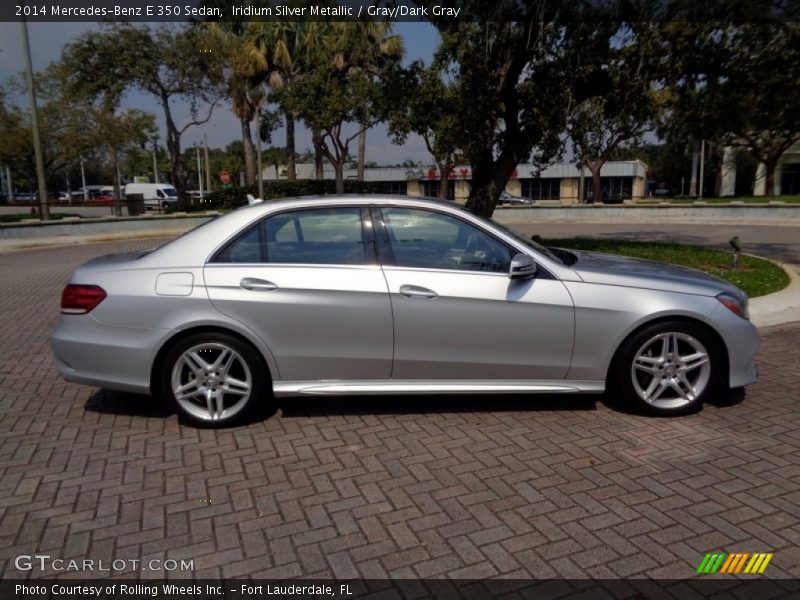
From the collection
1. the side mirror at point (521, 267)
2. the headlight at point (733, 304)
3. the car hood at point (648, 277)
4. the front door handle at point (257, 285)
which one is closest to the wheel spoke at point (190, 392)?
the front door handle at point (257, 285)

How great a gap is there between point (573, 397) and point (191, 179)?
352 feet

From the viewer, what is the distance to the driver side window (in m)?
4.57

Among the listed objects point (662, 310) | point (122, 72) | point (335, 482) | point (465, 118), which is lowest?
point (335, 482)

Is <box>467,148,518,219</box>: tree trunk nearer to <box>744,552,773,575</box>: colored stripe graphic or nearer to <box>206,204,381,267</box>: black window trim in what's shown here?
<box>206,204,381,267</box>: black window trim

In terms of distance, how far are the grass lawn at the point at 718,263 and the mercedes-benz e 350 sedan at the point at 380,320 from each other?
4.80 meters

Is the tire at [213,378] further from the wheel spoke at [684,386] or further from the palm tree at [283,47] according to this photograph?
the palm tree at [283,47]

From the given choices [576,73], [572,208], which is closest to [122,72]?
[572,208]

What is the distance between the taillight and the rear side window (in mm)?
841

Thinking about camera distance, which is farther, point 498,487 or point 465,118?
point 465,118

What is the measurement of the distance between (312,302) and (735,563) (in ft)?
9.24

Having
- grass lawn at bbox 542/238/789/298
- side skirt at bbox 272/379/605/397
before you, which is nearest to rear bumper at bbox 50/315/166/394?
side skirt at bbox 272/379/605/397

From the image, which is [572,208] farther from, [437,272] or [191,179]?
[191,179]

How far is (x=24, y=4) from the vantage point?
2189 centimetres

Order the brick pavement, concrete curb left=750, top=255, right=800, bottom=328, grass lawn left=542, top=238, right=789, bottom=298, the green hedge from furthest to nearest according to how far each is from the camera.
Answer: the green hedge, grass lawn left=542, top=238, right=789, bottom=298, concrete curb left=750, top=255, right=800, bottom=328, the brick pavement
